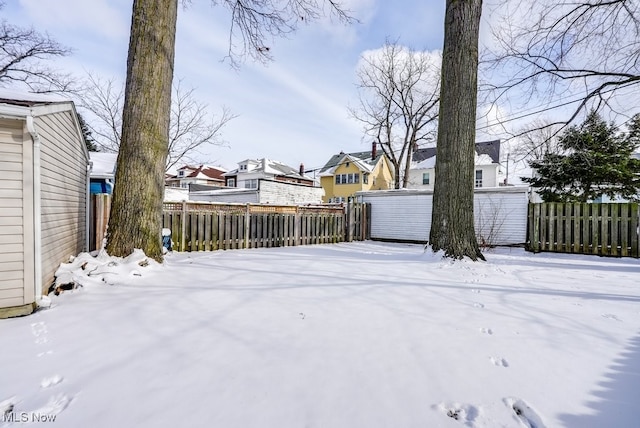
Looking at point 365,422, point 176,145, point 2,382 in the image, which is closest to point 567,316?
point 365,422

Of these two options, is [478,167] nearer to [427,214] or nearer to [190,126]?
[427,214]

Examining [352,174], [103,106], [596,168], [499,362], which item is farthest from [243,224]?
[352,174]

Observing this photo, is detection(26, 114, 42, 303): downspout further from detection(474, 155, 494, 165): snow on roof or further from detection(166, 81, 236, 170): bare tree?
detection(474, 155, 494, 165): snow on roof

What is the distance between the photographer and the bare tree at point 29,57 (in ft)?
47.2

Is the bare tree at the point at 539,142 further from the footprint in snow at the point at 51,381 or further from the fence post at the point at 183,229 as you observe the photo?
the footprint in snow at the point at 51,381

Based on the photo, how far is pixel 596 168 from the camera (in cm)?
1172

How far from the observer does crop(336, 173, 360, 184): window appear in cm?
2909

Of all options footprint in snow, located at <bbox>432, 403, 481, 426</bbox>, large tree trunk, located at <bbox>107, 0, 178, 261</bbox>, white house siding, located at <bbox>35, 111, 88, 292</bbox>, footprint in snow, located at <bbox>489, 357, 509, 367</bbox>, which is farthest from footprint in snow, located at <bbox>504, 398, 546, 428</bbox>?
large tree trunk, located at <bbox>107, 0, 178, 261</bbox>

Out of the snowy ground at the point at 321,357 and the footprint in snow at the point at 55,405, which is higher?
the snowy ground at the point at 321,357

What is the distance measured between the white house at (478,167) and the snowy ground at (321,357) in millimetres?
23268

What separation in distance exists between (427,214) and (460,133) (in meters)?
5.03

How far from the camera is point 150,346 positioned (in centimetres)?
216

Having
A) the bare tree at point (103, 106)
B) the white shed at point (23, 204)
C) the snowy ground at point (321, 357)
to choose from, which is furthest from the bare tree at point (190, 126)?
the snowy ground at point (321, 357)

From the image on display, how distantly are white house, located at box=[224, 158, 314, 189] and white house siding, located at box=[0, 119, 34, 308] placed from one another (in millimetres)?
30417
